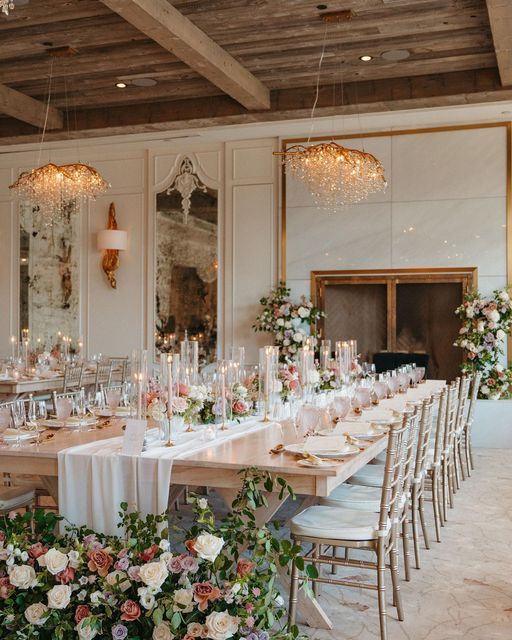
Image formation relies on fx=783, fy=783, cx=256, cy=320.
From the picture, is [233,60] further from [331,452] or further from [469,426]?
[331,452]

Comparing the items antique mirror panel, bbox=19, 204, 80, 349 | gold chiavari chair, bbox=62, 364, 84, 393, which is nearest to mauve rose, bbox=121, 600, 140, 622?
gold chiavari chair, bbox=62, 364, 84, 393

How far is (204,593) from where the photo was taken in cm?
285

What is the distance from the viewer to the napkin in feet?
12.1

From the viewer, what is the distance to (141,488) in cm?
359

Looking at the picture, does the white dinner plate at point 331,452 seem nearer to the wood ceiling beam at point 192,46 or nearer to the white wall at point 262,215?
the wood ceiling beam at point 192,46

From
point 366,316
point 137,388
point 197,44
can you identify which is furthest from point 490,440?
point 137,388

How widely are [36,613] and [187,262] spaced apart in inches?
325

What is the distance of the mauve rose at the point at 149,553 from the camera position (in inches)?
119

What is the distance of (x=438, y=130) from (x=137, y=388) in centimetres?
710

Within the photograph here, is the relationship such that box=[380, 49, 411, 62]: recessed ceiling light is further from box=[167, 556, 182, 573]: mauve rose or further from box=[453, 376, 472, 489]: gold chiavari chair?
box=[167, 556, 182, 573]: mauve rose

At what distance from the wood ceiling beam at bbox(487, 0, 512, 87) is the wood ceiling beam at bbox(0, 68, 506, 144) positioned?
1.82 feet

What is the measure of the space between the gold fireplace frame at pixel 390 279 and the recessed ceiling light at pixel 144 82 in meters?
3.19

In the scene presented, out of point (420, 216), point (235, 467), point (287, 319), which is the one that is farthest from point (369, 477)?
point (420, 216)

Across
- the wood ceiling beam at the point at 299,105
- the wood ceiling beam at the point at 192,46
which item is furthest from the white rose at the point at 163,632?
the wood ceiling beam at the point at 299,105
